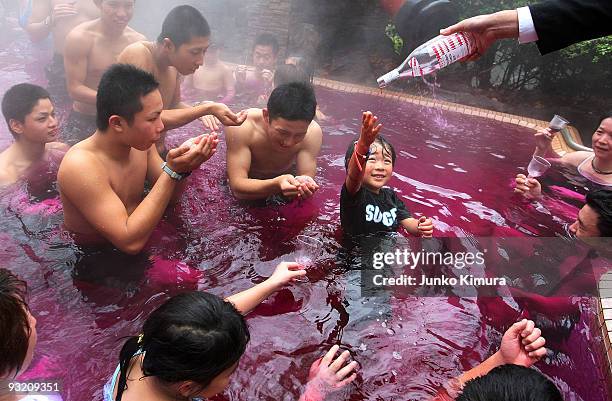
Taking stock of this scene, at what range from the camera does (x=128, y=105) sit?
9.64 ft

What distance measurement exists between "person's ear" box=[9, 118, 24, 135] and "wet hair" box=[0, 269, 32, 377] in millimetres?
2919

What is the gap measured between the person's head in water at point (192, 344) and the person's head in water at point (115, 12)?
4380mm

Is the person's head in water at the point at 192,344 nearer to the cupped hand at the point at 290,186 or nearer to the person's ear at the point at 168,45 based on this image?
the cupped hand at the point at 290,186

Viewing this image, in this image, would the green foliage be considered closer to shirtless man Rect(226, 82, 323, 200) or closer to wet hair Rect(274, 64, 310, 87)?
wet hair Rect(274, 64, 310, 87)

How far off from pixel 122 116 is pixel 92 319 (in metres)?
1.36

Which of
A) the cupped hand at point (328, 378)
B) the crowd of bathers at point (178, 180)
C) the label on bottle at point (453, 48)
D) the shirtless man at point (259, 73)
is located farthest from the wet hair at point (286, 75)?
the cupped hand at point (328, 378)

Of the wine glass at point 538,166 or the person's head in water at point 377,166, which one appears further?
the wine glass at point 538,166

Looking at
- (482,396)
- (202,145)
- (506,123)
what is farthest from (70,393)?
(506,123)

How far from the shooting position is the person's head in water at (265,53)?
749cm

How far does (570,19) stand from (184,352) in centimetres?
259

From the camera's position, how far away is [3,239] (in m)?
3.83

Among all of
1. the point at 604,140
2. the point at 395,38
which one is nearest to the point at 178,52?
the point at 604,140

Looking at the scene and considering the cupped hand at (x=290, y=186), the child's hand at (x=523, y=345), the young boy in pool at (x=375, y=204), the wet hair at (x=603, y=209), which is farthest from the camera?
the cupped hand at (x=290, y=186)

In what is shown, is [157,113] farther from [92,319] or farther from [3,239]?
[3,239]
